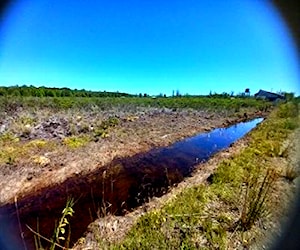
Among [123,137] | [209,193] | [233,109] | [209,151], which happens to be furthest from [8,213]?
[233,109]

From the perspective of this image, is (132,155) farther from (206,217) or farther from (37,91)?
(37,91)

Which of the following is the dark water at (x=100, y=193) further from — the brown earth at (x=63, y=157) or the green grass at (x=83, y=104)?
the green grass at (x=83, y=104)

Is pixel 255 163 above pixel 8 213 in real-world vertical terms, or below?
above

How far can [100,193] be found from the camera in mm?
3410

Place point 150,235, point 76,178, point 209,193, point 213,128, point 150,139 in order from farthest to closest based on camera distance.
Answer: point 213,128, point 150,139, point 76,178, point 209,193, point 150,235

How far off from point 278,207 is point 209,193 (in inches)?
23.9

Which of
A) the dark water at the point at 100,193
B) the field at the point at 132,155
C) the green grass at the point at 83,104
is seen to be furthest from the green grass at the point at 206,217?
the green grass at the point at 83,104

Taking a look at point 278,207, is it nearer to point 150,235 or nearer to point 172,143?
point 150,235

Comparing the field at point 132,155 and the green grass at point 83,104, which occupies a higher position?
the green grass at point 83,104

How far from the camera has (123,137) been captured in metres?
5.86

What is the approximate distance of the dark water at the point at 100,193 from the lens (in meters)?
2.62

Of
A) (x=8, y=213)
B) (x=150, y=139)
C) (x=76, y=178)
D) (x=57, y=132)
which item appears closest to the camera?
(x=8, y=213)

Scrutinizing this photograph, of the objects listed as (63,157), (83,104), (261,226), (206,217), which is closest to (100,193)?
(63,157)

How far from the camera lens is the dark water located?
8.61ft
